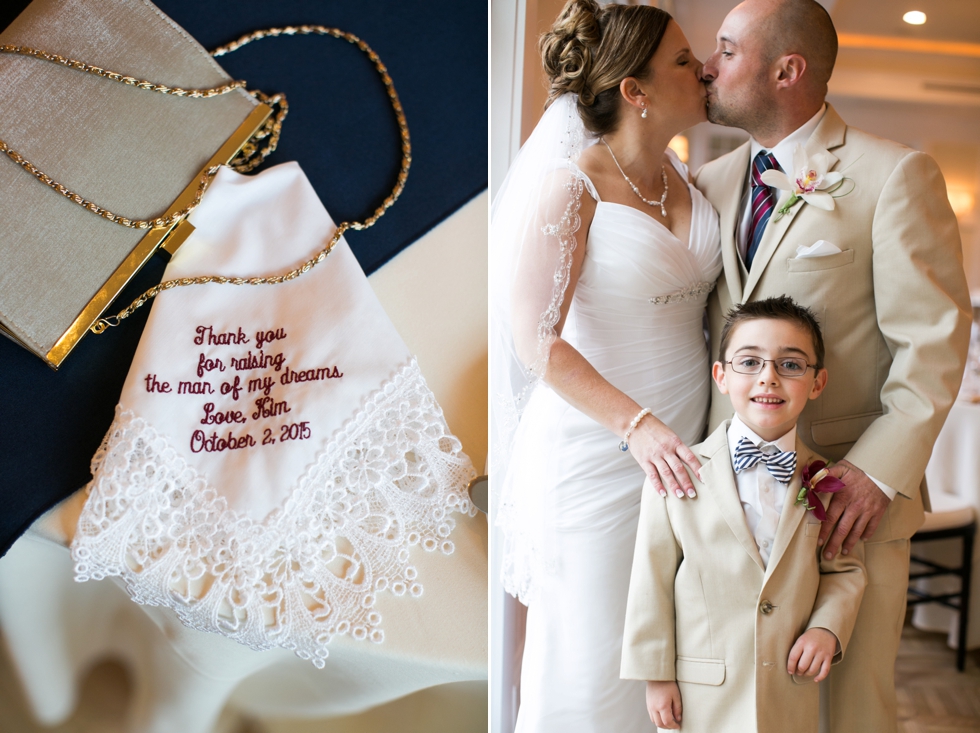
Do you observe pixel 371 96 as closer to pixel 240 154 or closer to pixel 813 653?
pixel 240 154

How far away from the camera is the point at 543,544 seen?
44.6 inches

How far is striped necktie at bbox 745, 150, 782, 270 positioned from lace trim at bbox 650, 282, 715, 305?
0.25 feet

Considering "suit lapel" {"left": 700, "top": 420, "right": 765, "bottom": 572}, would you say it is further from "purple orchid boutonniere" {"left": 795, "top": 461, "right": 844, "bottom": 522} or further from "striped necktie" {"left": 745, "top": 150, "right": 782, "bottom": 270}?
"striped necktie" {"left": 745, "top": 150, "right": 782, "bottom": 270}

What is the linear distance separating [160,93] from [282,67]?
8.9 inches

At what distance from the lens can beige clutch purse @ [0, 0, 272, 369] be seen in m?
0.93

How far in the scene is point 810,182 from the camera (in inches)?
40.6

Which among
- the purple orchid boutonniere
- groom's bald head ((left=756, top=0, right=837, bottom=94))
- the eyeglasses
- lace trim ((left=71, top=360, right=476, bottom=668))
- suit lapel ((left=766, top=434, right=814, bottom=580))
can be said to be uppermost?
groom's bald head ((left=756, top=0, right=837, bottom=94))

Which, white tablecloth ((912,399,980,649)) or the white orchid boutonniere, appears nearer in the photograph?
the white orchid boutonniere

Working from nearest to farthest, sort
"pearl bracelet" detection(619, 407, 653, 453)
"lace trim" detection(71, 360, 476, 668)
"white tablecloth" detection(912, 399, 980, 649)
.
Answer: "lace trim" detection(71, 360, 476, 668) → "pearl bracelet" detection(619, 407, 653, 453) → "white tablecloth" detection(912, 399, 980, 649)

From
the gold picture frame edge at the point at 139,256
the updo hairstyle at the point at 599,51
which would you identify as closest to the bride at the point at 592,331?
the updo hairstyle at the point at 599,51

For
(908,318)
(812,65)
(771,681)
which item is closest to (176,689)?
(771,681)

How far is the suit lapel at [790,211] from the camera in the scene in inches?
40.8

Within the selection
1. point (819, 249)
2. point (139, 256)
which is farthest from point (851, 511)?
point (139, 256)

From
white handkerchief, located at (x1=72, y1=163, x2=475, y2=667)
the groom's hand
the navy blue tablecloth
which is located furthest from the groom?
white handkerchief, located at (x1=72, y1=163, x2=475, y2=667)
